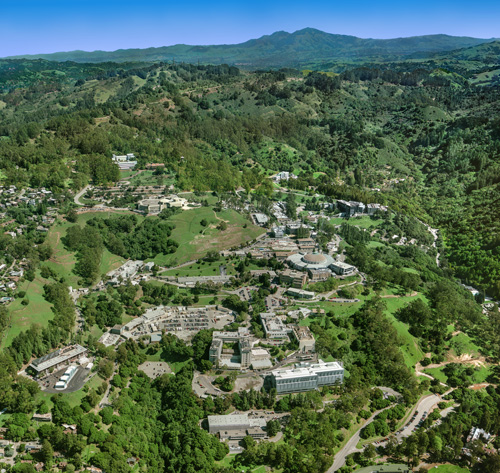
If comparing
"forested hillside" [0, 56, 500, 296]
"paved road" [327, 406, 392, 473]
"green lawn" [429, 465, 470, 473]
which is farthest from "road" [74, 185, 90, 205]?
"green lawn" [429, 465, 470, 473]

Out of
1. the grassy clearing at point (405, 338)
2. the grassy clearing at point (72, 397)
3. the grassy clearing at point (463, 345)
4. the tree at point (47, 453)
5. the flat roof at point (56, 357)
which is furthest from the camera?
the grassy clearing at point (463, 345)

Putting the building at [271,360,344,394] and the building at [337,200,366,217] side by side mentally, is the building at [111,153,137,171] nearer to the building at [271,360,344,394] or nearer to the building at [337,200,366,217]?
the building at [337,200,366,217]

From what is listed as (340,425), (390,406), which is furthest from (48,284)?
(390,406)

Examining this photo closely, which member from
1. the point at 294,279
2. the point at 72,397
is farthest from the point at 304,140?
the point at 72,397

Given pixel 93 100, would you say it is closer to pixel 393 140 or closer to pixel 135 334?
pixel 393 140

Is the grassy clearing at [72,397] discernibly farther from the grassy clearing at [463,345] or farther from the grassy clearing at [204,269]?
the grassy clearing at [463,345]

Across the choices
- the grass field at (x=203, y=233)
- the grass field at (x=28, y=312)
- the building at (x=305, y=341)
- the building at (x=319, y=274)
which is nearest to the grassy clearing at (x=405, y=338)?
the building at (x=319, y=274)

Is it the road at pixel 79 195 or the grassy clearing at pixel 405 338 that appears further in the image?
the road at pixel 79 195
